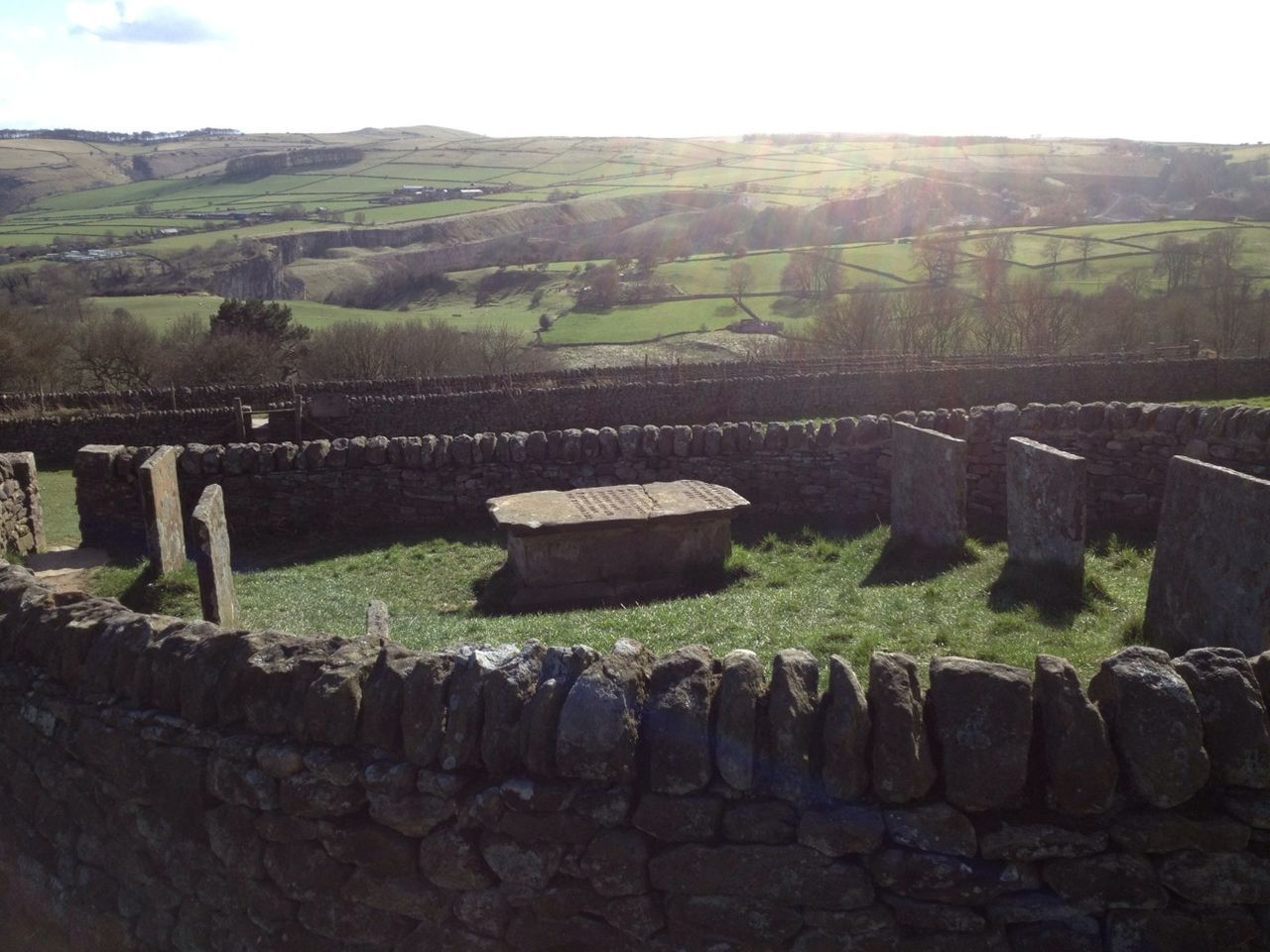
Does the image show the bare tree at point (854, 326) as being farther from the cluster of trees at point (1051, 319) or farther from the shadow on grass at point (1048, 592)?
the shadow on grass at point (1048, 592)

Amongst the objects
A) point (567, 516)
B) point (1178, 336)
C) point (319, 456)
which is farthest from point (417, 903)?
point (1178, 336)

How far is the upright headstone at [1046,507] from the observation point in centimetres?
859

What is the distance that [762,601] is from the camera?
8.84 meters

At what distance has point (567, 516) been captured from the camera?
10.4 meters

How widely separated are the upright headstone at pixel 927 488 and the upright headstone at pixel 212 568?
705 centimetres

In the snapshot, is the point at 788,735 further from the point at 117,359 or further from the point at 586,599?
the point at 117,359

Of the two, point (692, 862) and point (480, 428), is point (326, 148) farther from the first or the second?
point (692, 862)

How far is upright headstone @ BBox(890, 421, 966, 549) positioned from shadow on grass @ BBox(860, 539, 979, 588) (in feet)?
0.28

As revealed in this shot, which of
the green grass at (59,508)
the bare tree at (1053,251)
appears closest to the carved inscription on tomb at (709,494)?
the green grass at (59,508)

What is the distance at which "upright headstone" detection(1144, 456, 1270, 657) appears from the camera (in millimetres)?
6578

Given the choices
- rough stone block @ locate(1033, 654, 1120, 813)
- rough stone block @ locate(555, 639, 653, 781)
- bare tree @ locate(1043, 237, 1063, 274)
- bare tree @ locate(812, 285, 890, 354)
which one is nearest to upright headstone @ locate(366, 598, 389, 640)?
rough stone block @ locate(555, 639, 653, 781)

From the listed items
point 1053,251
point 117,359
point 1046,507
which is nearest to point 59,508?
point 1046,507

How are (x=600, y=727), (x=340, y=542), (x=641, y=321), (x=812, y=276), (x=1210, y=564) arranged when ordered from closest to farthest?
(x=600, y=727), (x=1210, y=564), (x=340, y=542), (x=641, y=321), (x=812, y=276)

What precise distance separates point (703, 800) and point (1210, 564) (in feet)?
17.1
